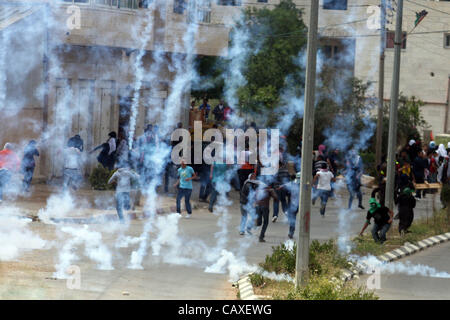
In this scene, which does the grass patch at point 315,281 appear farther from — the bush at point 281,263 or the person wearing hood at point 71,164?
the person wearing hood at point 71,164

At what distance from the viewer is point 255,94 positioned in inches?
1609

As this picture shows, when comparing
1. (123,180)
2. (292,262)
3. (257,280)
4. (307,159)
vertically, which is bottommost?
(257,280)

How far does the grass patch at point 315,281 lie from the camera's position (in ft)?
35.9

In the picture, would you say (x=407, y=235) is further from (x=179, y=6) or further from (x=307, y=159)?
(x=179, y=6)

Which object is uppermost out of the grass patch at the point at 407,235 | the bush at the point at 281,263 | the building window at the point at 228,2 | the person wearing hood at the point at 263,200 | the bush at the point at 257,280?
the building window at the point at 228,2

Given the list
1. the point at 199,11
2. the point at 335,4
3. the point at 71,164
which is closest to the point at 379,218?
the point at 71,164

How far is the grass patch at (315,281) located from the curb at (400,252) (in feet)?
0.57

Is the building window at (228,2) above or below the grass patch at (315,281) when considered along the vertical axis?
above

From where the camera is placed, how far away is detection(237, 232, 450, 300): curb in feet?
39.5

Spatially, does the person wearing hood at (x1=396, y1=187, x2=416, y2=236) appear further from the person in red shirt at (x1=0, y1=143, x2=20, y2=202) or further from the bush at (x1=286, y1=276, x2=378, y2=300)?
the person in red shirt at (x1=0, y1=143, x2=20, y2=202)

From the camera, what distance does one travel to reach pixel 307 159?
12258mm

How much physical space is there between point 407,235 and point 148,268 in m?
7.47

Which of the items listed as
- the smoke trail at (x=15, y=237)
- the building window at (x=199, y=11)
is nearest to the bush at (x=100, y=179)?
the smoke trail at (x=15, y=237)
